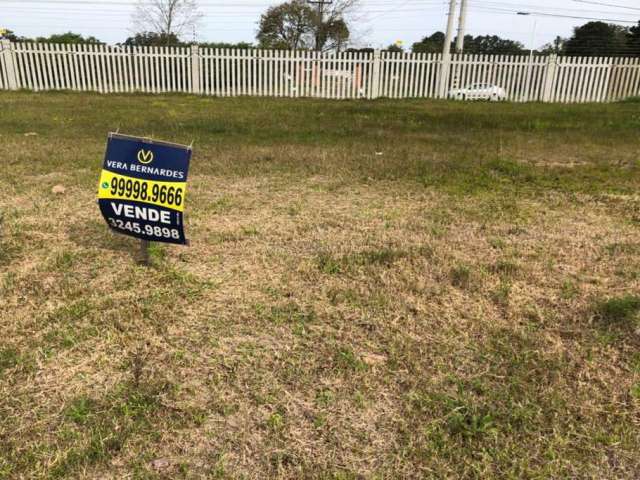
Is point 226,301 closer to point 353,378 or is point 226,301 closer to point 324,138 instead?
point 353,378

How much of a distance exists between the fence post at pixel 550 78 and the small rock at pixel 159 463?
50.5 feet

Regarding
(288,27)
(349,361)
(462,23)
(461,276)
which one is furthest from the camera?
(288,27)

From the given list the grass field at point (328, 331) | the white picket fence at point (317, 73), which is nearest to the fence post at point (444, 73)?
the white picket fence at point (317, 73)

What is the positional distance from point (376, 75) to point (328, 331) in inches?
514

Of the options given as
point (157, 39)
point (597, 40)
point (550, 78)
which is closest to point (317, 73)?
point (550, 78)

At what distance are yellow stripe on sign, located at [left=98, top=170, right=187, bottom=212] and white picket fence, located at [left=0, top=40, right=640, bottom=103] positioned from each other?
12138 millimetres

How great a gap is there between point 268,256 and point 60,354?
1401 millimetres

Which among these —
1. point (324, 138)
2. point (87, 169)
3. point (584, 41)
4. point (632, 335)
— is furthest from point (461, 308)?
point (584, 41)

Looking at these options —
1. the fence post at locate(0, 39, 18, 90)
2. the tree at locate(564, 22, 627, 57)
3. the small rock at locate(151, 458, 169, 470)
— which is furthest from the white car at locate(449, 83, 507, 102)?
the tree at locate(564, 22, 627, 57)

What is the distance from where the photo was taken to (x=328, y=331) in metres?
2.46

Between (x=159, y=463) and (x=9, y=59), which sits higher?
(x=9, y=59)

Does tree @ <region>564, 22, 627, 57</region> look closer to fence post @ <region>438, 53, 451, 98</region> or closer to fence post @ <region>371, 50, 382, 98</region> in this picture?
fence post @ <region>438, 53, 451, 98</region>

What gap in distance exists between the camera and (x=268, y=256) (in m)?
3.30

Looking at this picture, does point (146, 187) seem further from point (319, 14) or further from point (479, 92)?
point (319, 14)
